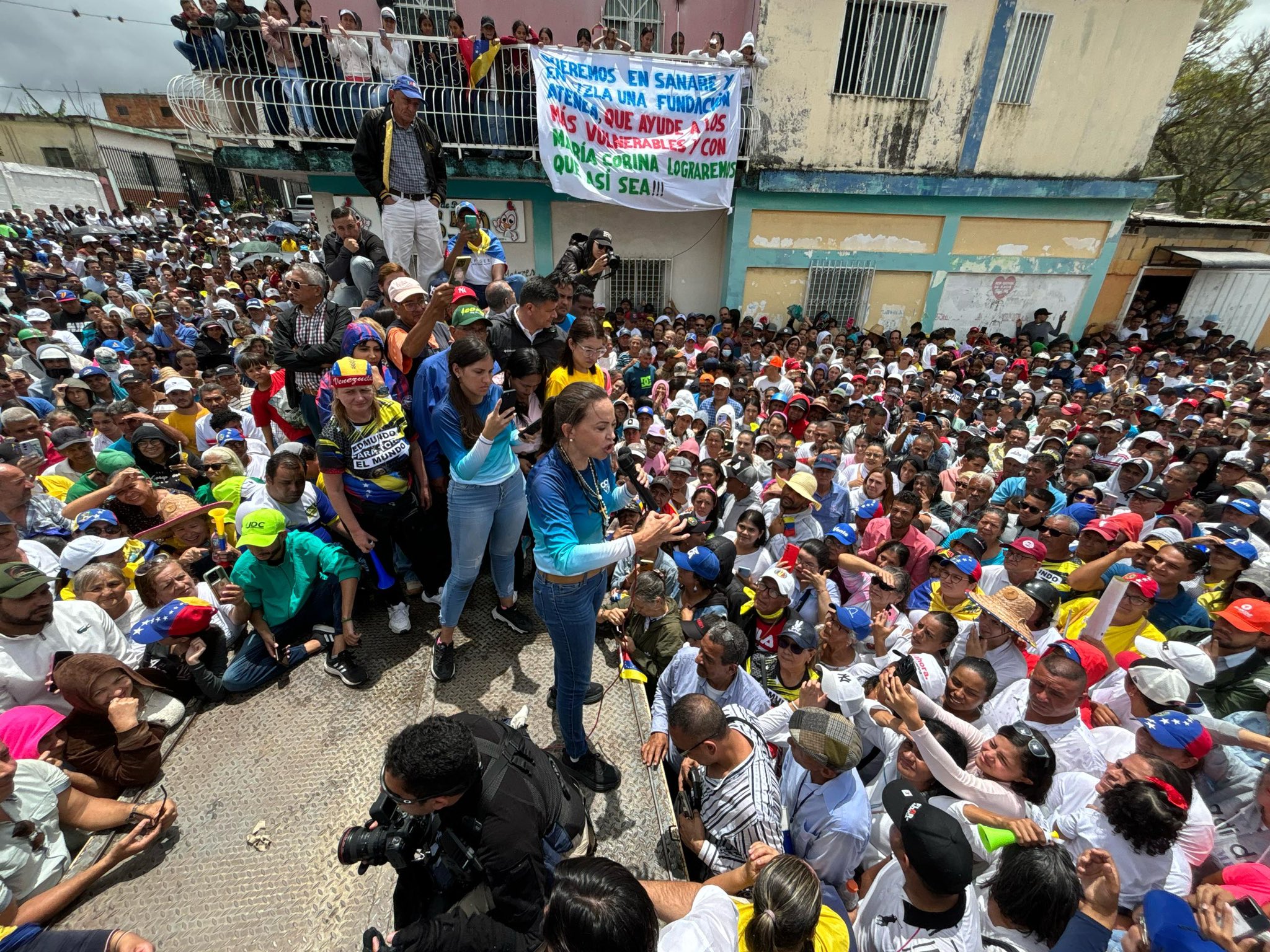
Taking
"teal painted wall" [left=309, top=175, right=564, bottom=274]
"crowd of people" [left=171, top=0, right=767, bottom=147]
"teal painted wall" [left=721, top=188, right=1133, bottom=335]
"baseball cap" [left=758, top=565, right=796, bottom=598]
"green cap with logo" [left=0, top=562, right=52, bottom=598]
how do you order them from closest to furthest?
"green cap with logo" [left=0, top=562, right=52, bottom=598]
"baseball cap" [left=758, top=565, right=796, bottom=598]
"crowd of people" [left=171, top=0, right=767, bottom=147]
"teal painted wall" [left=309, top=175, right=564, bottom=274]
"teal painted wall" [left=721, top=188, right=1133, bottom=335]

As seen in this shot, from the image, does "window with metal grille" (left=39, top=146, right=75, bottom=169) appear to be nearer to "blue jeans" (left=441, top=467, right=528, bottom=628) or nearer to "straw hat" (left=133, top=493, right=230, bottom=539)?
"straw hat" (left=133, top=493, right=230, bottom=539)

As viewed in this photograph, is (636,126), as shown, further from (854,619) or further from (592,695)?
(592,695)

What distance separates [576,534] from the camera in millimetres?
2373

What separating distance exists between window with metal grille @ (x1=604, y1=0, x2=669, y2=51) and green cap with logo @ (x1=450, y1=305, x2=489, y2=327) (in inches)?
410

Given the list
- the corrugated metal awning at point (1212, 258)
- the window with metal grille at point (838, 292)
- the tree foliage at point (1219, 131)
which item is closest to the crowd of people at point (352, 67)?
the window with metal grille at point (838, 292)

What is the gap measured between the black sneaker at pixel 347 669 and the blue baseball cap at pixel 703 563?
2299mm

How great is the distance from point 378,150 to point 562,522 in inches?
204

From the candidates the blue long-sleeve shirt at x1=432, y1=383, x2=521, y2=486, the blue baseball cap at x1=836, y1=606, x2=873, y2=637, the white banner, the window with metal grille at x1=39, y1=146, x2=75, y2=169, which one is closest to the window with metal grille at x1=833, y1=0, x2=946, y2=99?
the white banner

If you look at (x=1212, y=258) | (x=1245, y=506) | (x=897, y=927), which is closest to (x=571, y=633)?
(x=897, y=927)

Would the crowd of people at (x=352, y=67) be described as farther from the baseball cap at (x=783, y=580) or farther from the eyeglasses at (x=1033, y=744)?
the eyeglasses at (x=1033, y=744)

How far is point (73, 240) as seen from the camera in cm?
1809

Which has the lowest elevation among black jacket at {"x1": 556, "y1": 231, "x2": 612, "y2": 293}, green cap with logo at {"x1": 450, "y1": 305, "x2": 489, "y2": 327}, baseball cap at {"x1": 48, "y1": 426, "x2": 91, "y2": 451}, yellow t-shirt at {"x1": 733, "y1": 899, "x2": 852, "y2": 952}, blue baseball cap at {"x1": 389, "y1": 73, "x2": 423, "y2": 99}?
yellow t-shirt at {"x1": 733, "y1": 899, "x2": 852, "y2": 952}

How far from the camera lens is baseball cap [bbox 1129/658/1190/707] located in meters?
2.70

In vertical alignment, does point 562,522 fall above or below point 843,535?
above
